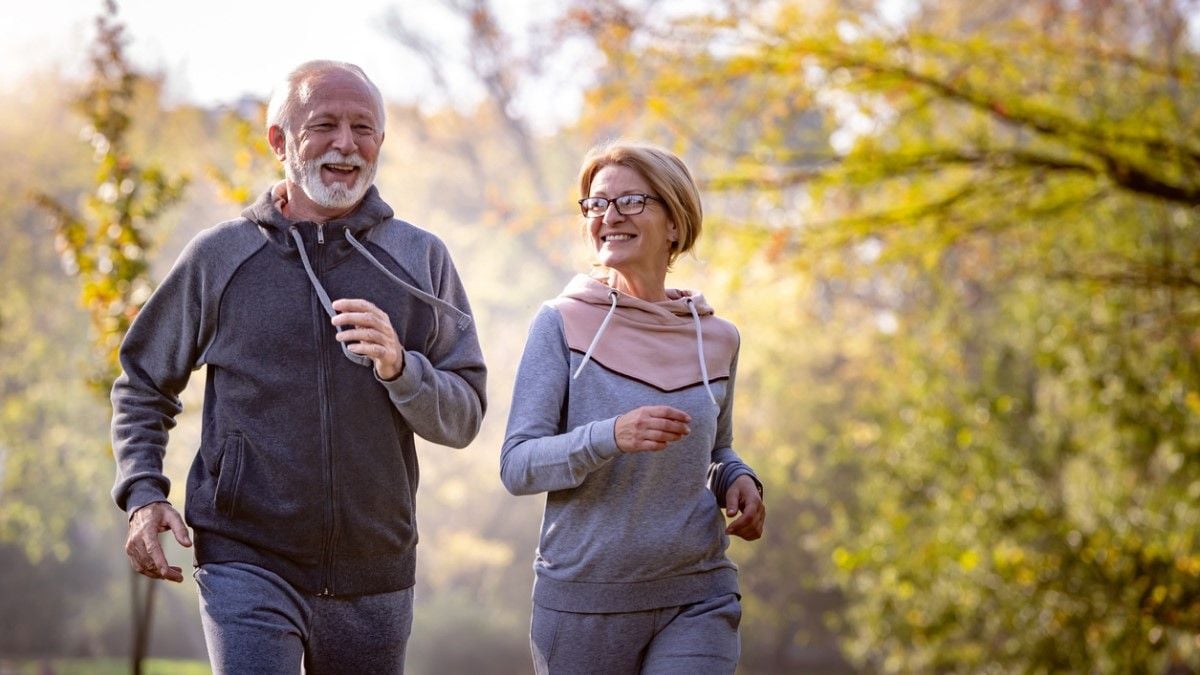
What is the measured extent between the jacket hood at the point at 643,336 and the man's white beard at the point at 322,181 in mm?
525

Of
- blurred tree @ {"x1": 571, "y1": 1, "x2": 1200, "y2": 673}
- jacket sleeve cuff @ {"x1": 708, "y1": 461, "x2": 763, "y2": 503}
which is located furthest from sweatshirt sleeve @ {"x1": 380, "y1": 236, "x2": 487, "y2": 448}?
blurred tree @ {"x1": 571, "y1": 1, "x2": 1200, "y2": 673}

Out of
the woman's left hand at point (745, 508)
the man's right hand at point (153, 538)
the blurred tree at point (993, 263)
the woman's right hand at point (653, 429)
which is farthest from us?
the blurred tree at point (993, 263)

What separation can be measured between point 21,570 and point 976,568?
639 inches

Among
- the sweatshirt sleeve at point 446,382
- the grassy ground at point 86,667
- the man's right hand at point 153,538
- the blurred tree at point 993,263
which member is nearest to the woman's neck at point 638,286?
the sweatshirt sleeve at point 446,382

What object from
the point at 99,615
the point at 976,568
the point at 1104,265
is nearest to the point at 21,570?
the point at 99,615

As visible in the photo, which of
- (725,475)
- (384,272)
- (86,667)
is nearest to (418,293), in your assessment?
(384,272)

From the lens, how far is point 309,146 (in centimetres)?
328

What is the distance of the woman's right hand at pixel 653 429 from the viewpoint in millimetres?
2994

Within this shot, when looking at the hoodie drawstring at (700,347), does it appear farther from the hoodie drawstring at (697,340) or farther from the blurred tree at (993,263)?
the blurred tree at (993,263)

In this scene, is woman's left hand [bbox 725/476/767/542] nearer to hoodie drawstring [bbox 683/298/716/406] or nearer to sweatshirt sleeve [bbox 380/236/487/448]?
hoodie drawstring [bbox 683/298/716/406]

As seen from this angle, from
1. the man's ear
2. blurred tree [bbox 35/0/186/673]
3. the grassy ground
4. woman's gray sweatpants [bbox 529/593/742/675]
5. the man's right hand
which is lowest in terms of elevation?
the grassy ground

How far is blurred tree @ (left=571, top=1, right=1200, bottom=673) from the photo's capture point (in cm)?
738

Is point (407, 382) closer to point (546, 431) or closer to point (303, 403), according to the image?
point (303, 403)

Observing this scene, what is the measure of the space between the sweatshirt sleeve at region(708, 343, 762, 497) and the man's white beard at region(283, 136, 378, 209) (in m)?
0.98
